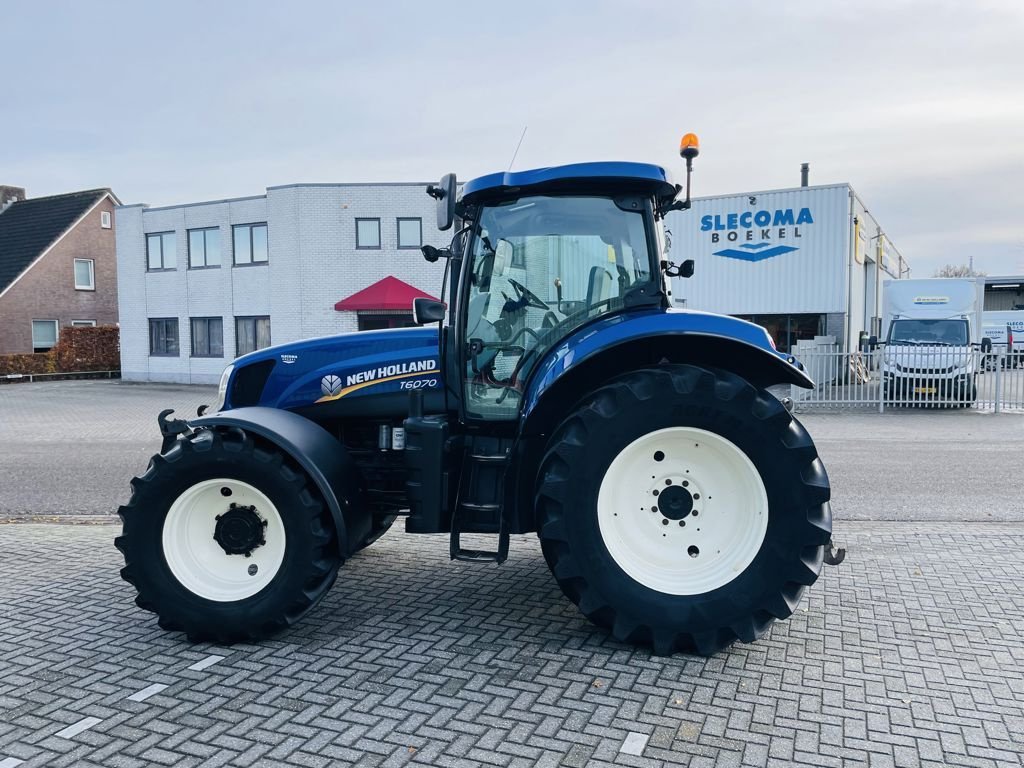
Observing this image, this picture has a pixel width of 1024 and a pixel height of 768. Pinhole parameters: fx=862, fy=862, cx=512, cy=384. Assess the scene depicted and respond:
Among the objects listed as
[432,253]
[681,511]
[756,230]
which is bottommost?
[681,511]

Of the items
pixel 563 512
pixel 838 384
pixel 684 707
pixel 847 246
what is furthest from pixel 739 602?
pixel 847 246

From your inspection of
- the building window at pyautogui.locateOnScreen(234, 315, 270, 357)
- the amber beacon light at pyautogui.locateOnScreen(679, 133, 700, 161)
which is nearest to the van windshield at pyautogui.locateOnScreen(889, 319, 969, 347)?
the amber beacon light at pyautogui.locateOnScreen(679, 133, 700, 161)

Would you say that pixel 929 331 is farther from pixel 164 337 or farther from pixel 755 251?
pixel 164 337

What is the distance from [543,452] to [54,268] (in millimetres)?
36543

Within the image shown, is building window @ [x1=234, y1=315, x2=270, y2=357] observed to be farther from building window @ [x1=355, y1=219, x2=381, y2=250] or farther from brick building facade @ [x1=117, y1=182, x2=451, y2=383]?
building window @ [x1=355, y1=219, x2=381, y2=250]

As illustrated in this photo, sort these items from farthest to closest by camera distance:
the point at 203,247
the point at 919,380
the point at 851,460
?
the point at 203,247 → the point at 919,380 → the point at 851,460

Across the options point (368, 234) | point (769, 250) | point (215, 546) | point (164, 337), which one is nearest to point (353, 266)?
point (368, 234)

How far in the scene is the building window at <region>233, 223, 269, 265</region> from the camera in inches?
1081

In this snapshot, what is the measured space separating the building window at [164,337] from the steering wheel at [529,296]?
27562mm

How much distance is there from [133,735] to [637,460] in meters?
2.47

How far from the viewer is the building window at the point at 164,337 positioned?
29781 millimetres

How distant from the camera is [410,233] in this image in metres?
26.4

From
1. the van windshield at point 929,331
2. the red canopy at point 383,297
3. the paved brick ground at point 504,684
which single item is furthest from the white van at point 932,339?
the red canopy at point 383,297

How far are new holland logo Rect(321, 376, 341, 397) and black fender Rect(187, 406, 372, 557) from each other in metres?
0.32
